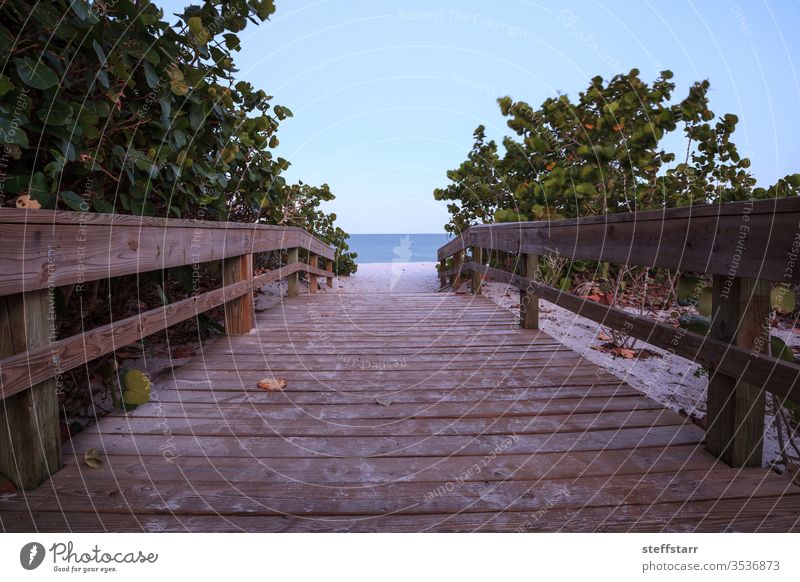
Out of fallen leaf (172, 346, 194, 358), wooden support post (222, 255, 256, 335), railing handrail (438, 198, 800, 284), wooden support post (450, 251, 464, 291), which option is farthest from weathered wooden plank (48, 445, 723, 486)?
wooden support post (450, 251, 464, 291)

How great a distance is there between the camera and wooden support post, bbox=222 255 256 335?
10.9 ft

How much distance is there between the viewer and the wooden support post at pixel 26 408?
130cm

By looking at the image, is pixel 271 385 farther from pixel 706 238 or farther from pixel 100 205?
pixel 706 238

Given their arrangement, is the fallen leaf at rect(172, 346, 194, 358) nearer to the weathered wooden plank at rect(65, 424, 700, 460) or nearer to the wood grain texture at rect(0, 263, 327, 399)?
the wood grain texture at rect(0, 263, 327, 399)

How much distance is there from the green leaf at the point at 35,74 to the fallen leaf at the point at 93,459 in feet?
3.69

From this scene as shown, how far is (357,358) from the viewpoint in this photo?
9.48ft

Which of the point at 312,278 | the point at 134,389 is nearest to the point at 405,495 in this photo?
the point at 134,389

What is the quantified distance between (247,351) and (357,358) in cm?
69

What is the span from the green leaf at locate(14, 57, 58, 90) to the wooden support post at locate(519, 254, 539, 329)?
2.90 metres

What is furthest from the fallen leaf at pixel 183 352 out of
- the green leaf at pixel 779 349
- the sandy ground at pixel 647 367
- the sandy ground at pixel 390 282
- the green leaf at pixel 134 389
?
the sandy ground at pixel 390 282

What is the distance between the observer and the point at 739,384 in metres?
1.51

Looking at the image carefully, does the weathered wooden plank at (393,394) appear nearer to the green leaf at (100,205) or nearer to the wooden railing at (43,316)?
the wooden railing at (43,316)

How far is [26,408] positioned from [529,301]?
9.92ft

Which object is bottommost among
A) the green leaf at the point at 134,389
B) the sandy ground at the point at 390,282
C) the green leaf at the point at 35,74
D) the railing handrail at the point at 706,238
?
the sandy ground at the point at 390,282
